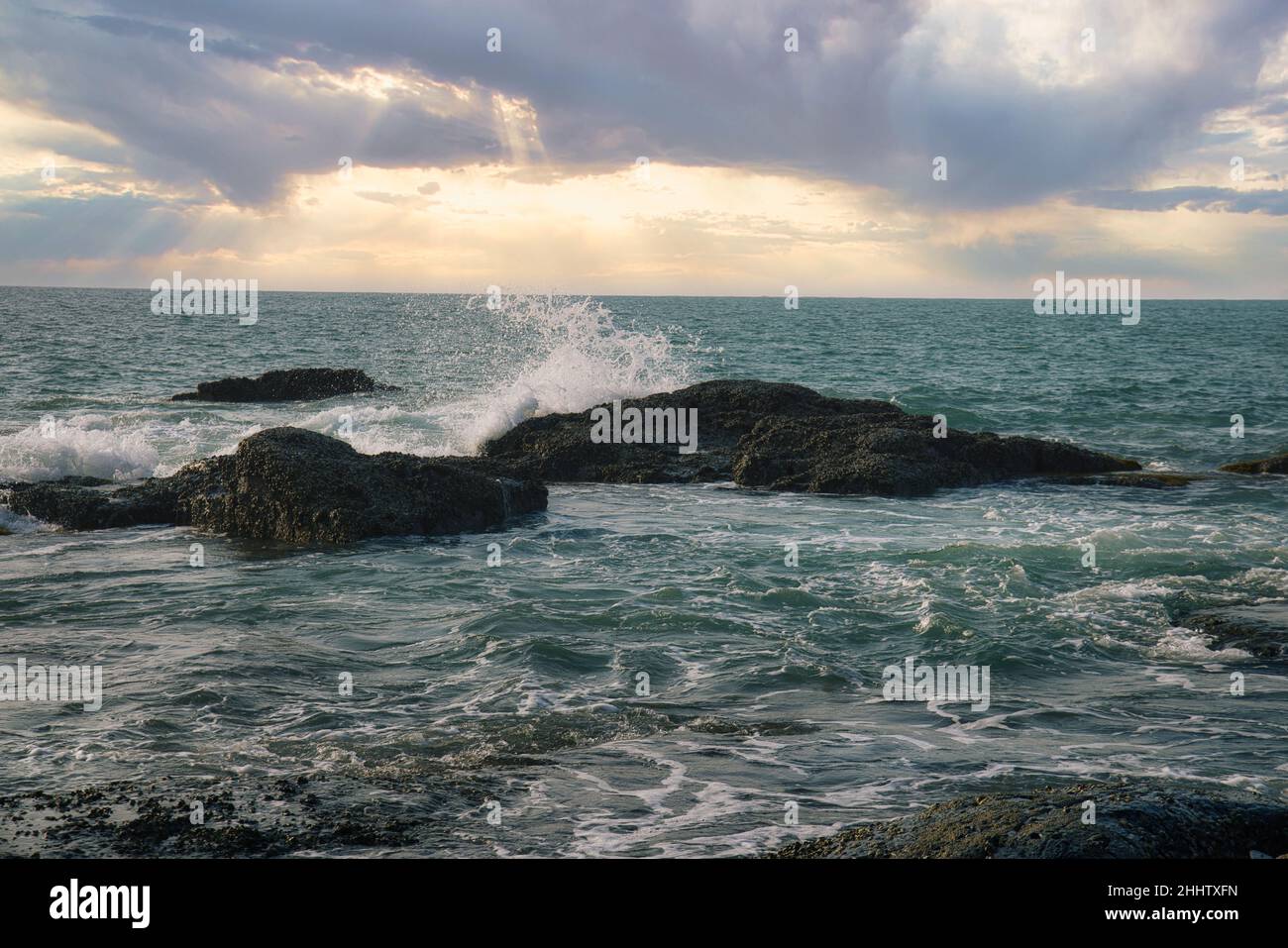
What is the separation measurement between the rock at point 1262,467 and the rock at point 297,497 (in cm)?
1294

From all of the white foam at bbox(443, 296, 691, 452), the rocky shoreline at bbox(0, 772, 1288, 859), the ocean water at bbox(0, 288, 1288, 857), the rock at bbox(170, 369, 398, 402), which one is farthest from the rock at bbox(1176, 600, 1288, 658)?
the rock at bbox(170, 369, 398, 402)

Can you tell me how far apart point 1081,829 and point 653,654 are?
494cm

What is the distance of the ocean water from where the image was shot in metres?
6.55

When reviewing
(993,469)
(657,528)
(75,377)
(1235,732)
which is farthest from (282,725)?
(75,377)

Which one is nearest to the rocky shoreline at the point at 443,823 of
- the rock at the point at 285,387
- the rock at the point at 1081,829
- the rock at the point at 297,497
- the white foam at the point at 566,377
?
the rock at the point at 1081,829

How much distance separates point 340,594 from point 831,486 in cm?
887

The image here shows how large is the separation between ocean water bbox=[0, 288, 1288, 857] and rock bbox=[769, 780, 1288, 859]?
0.75 meters

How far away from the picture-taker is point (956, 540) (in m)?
14.0

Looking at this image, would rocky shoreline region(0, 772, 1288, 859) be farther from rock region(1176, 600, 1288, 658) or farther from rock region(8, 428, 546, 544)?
rock region(8, 428, 546, 544)

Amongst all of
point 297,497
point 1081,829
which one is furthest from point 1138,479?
point 1081,829

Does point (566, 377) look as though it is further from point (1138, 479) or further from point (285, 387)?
point (285, 387)

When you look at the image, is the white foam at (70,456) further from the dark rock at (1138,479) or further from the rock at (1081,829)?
the rock at (1081,829)

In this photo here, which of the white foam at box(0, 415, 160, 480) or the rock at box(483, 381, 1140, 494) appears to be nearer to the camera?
the rock at box(483, 381, 1140, 494)

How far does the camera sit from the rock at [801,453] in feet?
58.6
